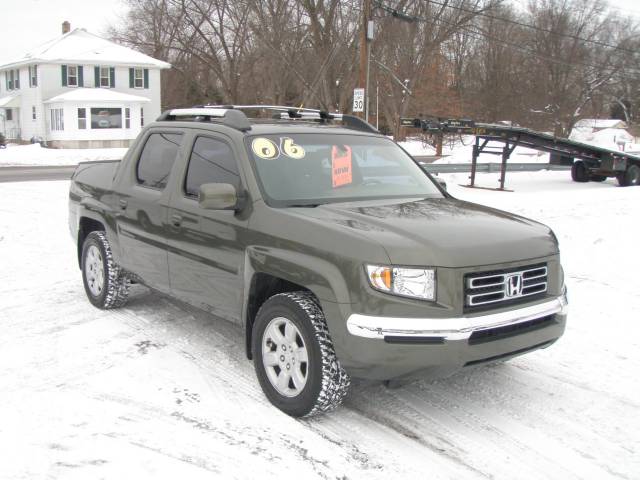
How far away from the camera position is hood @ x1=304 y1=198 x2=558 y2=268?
3631mm

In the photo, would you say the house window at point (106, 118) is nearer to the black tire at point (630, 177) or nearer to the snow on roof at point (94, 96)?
the snow on roof at point (94, 96)

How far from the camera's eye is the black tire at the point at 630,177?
20219mm

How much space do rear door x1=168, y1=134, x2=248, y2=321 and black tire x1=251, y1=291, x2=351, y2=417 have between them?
58cm

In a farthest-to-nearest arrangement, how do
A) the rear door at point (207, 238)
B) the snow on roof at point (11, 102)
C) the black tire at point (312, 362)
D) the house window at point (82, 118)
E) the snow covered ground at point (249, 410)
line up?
the snow on roof at point (11, 102) → the house window at point (82, 118) → the rear door at point (207, 238) → the black tire at point (312, 362) → the snow covered ground at point (249, 410)

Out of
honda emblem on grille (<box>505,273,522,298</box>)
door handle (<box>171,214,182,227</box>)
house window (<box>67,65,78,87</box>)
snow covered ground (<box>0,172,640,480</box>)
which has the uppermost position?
house window (<box>67,65,78,87</box>)

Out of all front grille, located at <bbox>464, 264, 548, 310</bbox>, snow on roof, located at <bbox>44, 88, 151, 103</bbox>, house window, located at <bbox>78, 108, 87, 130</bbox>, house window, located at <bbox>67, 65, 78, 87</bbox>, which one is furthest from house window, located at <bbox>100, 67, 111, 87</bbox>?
front grille, located at <bbox>464, 264, 548, 310</bbox>

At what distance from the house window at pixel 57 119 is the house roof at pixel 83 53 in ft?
10.7

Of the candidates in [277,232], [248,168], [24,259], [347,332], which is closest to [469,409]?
[347,332]

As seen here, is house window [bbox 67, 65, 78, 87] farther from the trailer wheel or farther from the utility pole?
the trailer wheel

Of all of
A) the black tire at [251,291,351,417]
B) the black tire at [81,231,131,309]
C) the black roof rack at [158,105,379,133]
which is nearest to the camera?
the black tire at [251,291,351,417]

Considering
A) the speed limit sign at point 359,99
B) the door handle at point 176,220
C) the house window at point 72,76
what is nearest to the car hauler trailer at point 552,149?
the speed limit sign at point 359,99

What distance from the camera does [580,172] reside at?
21422 mm

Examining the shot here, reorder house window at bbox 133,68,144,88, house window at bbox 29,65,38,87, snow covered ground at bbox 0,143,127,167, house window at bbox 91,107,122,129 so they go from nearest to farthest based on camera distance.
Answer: snow covered ground at bbox 0,143,127,167
house window at bbox 91,107,122,129
house window at bbox 29,65,38,87
house window at bbox 133,68,144,88

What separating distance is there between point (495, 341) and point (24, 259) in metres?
6.71
